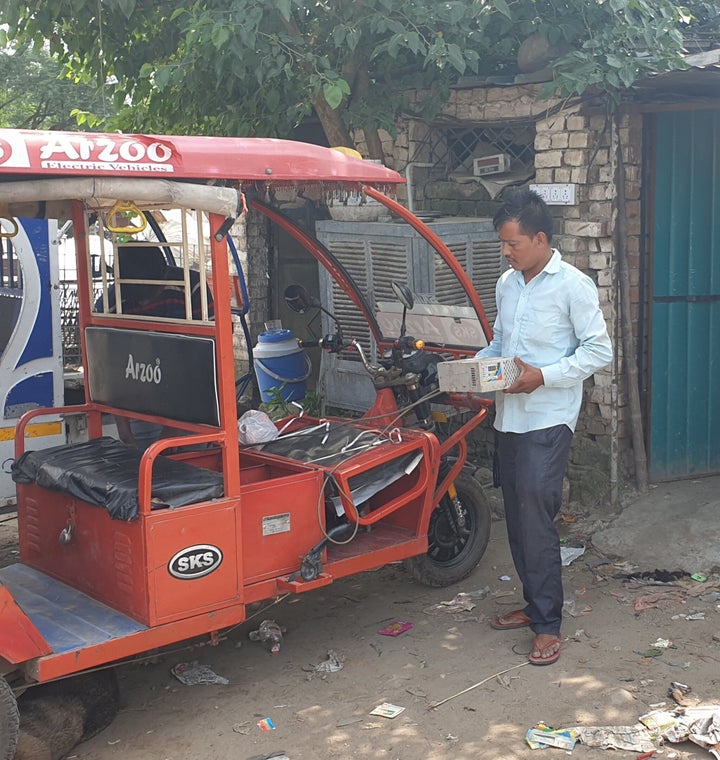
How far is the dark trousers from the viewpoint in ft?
15.4

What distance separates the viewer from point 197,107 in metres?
8.22

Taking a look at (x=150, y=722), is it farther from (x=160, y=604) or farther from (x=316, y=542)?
(x=316, y=542)

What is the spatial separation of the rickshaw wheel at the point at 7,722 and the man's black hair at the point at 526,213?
289 cm

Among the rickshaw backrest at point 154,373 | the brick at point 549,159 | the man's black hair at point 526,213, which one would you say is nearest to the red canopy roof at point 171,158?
the man's black hair at point 526,213

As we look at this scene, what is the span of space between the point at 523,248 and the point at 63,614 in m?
2.62

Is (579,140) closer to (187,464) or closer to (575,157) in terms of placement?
(575,157)

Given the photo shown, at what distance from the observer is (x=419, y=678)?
4645 millimetres

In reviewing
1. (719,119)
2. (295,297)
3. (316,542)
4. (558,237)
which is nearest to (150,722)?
(316,542)

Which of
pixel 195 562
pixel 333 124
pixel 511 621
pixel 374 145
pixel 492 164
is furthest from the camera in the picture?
pixel 374 145

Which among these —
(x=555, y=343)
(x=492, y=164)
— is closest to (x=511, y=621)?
(x=555, y=343)

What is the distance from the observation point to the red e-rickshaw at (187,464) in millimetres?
3857

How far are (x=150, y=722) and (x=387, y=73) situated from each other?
5.08 metres

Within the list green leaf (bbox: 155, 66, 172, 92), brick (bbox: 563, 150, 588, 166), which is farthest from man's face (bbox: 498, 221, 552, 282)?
green leaf (bbox: 155, 66, 172, 92)

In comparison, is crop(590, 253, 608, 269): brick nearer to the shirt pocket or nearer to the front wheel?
the front wheel
